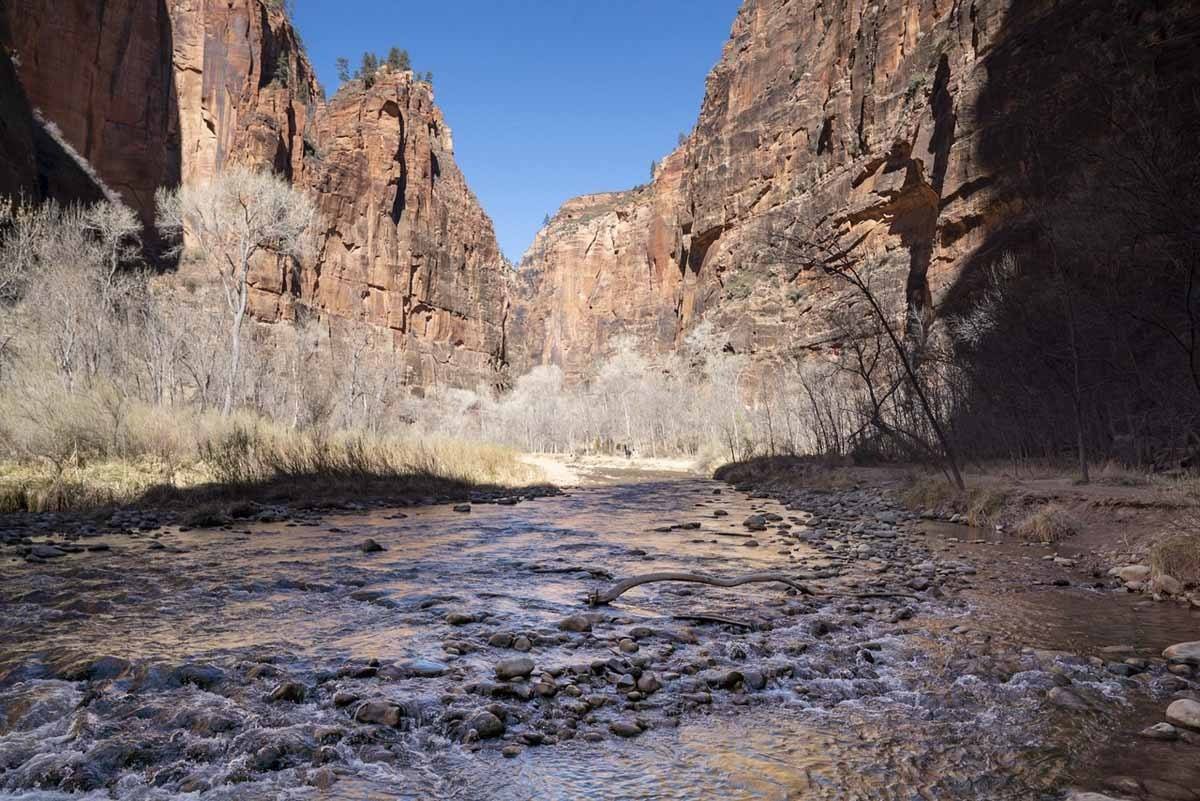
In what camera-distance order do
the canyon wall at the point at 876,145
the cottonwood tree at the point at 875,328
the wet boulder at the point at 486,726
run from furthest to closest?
the canyon wall at the point at 876,145 < the cottonwood tree at the point at 875,328 < the wet boulder at the point at 486,726

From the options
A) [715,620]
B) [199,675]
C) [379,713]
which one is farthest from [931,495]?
[199,675]

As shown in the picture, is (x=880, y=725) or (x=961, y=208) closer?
(x=880, y=725)

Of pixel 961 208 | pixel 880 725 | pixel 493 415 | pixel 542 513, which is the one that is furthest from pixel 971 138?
pixel 493 415

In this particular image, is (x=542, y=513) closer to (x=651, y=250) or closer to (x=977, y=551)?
(x=977, y=551)

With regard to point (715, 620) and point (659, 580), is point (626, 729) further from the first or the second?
point (659, 580)

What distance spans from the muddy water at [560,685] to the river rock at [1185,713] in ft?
0.44

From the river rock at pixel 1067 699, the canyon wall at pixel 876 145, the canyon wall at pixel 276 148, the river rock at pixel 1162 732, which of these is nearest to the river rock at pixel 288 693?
the river rock at pixel 1067 699

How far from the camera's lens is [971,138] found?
36.6 m

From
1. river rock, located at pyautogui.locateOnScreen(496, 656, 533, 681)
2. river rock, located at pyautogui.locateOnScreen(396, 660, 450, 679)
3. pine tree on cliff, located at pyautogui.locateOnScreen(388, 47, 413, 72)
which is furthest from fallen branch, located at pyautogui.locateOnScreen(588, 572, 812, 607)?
pine tree on cliff, located at pyautogui.locateOnScreen(388, 47, 413, 72)

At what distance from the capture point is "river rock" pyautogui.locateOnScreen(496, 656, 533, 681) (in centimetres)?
371

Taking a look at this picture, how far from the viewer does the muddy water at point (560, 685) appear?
2.60m

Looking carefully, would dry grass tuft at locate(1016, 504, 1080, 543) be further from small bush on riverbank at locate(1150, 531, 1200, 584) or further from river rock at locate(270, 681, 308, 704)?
river rock at locate(270, 681, 308, 704)

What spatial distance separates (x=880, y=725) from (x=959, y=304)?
35948mm

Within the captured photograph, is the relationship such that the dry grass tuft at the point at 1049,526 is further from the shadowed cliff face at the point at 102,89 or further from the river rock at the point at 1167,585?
the shadowed cliff face at the point at 102,89
